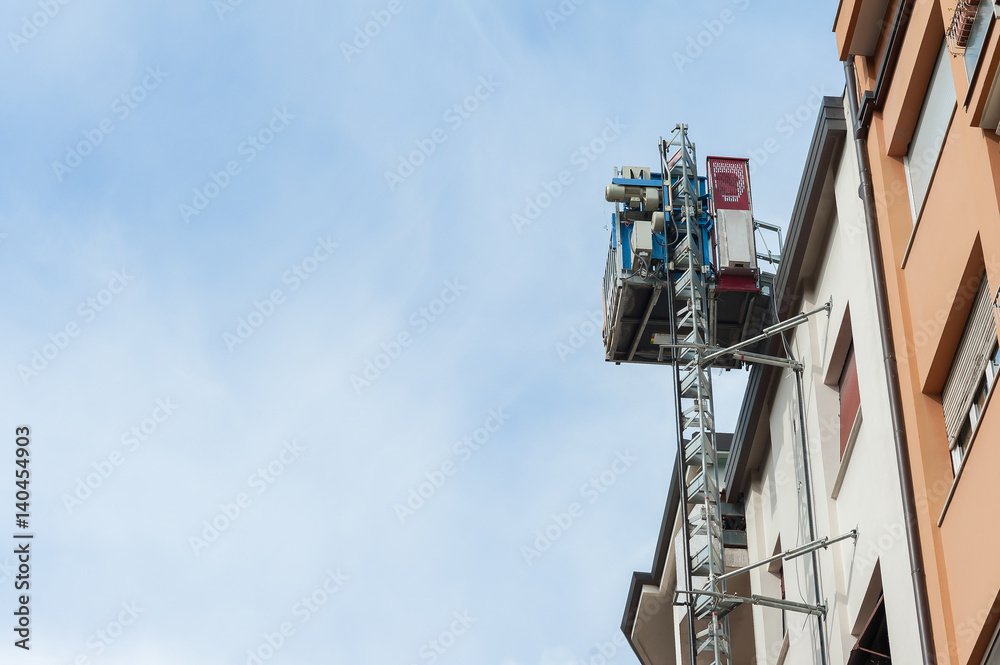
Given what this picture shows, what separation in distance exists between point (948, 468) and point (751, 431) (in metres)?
9.11

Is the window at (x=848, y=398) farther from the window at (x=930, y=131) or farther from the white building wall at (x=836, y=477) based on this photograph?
the window at (x=930, y=131)

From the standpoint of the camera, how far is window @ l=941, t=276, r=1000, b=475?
14.8 metres

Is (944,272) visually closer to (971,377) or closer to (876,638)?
(971,377)

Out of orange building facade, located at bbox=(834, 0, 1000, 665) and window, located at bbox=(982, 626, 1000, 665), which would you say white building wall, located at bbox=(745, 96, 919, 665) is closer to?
orange building facade, located at bbox=(834, 0, 1000, 665)

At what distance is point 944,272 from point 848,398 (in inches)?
211

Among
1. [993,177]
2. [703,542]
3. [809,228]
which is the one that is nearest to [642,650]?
[703,542]

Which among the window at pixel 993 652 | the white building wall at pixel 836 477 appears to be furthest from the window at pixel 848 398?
the window at pixel 993 652

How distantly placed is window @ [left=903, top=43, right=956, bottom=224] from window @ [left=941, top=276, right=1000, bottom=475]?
2098 mm

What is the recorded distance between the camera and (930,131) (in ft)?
55.8

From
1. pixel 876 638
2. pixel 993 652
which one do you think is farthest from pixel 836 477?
pixel 993 652

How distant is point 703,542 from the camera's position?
25234mm

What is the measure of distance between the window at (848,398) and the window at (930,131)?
354 cm

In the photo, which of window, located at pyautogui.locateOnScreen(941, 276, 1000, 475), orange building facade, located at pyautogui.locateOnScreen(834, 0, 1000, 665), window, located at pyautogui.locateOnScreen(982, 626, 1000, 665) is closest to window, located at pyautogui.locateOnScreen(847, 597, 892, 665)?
orange building facade, located at pyautogui.locateOnScreen(834, 0, 1000, 665)

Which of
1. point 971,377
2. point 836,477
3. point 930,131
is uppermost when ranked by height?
point 930,131
